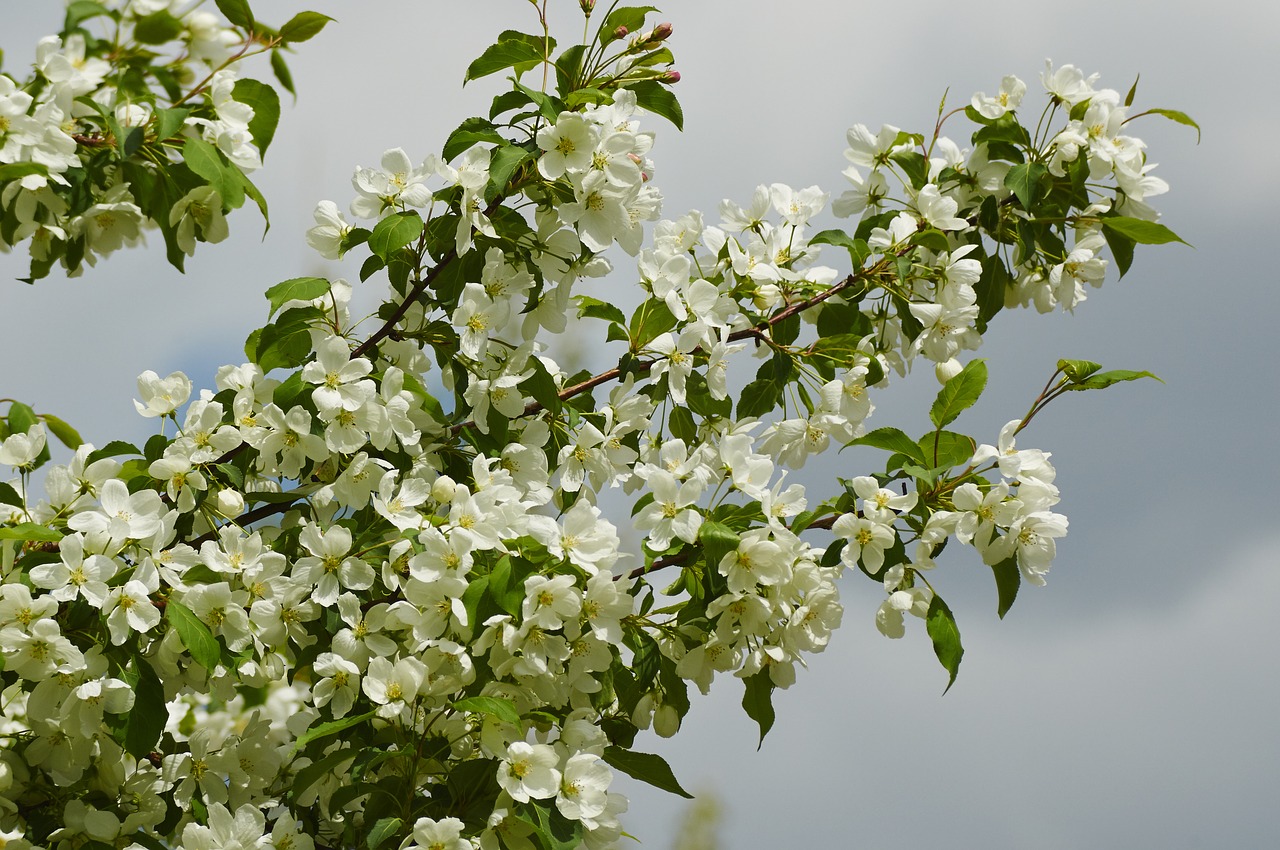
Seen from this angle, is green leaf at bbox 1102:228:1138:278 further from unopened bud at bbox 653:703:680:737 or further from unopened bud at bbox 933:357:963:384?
unopened bud at bbox 653:703:680:737

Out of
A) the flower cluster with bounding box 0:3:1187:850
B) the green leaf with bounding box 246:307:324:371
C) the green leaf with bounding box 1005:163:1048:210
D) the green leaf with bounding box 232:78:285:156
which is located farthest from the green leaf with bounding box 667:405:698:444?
the green leaf with bounding box 232:78:285:156

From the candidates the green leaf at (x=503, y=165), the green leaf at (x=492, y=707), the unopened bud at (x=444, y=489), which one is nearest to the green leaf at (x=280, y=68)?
the green leaf at (x=503, y=165)

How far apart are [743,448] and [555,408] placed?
0.45 metres

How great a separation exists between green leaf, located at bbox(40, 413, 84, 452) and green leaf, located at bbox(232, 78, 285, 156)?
2.34 feet

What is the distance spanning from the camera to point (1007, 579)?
2369 millimetres

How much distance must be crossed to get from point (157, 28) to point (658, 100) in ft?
3.09

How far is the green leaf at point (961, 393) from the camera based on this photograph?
7.75ft

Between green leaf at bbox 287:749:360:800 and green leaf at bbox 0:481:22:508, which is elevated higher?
green leaf at bbox 0:481:22:508

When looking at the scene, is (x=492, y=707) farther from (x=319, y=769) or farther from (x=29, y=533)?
(x=29, y=533)

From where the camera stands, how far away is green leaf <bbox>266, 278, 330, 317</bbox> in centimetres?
242

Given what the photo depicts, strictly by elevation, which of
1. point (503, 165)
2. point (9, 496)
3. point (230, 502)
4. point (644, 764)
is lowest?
point (644, 764)

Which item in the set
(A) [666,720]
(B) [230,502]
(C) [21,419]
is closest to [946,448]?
(A) [666,720]

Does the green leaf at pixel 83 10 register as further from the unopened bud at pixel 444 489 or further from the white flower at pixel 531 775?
the white flower at pixel 531 775

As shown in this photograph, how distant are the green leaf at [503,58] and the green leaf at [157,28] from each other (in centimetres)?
58
